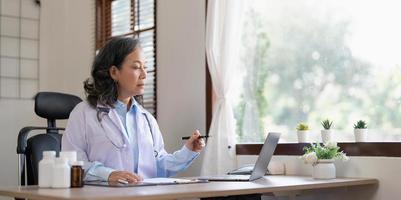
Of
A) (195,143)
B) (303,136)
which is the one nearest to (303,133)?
(303,136)

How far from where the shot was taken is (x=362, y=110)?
294cm

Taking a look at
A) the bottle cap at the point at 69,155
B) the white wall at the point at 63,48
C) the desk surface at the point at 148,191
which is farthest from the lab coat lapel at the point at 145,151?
the white wall at the point at 63,48

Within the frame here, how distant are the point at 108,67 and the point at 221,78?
1003 millimetres

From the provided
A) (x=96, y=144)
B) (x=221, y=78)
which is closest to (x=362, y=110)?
(x=221, y=78)

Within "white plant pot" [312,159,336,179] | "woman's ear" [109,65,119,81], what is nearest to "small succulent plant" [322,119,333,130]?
"white plant pot" [312,159,336,179]

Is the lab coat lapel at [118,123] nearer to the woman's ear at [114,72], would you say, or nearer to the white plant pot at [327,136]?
the woman's ear at [114,72]

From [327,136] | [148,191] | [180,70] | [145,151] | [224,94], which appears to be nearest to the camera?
[148,191]

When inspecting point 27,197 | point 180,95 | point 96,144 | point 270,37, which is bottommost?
point 27,197

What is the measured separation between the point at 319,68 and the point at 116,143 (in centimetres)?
129

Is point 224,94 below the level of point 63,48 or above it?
below

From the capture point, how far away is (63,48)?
16.1ft

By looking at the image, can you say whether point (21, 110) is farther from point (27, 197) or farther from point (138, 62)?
point (27, 197)

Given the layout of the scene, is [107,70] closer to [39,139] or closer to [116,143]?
[116,143]

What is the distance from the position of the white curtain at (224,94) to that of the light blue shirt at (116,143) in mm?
769
